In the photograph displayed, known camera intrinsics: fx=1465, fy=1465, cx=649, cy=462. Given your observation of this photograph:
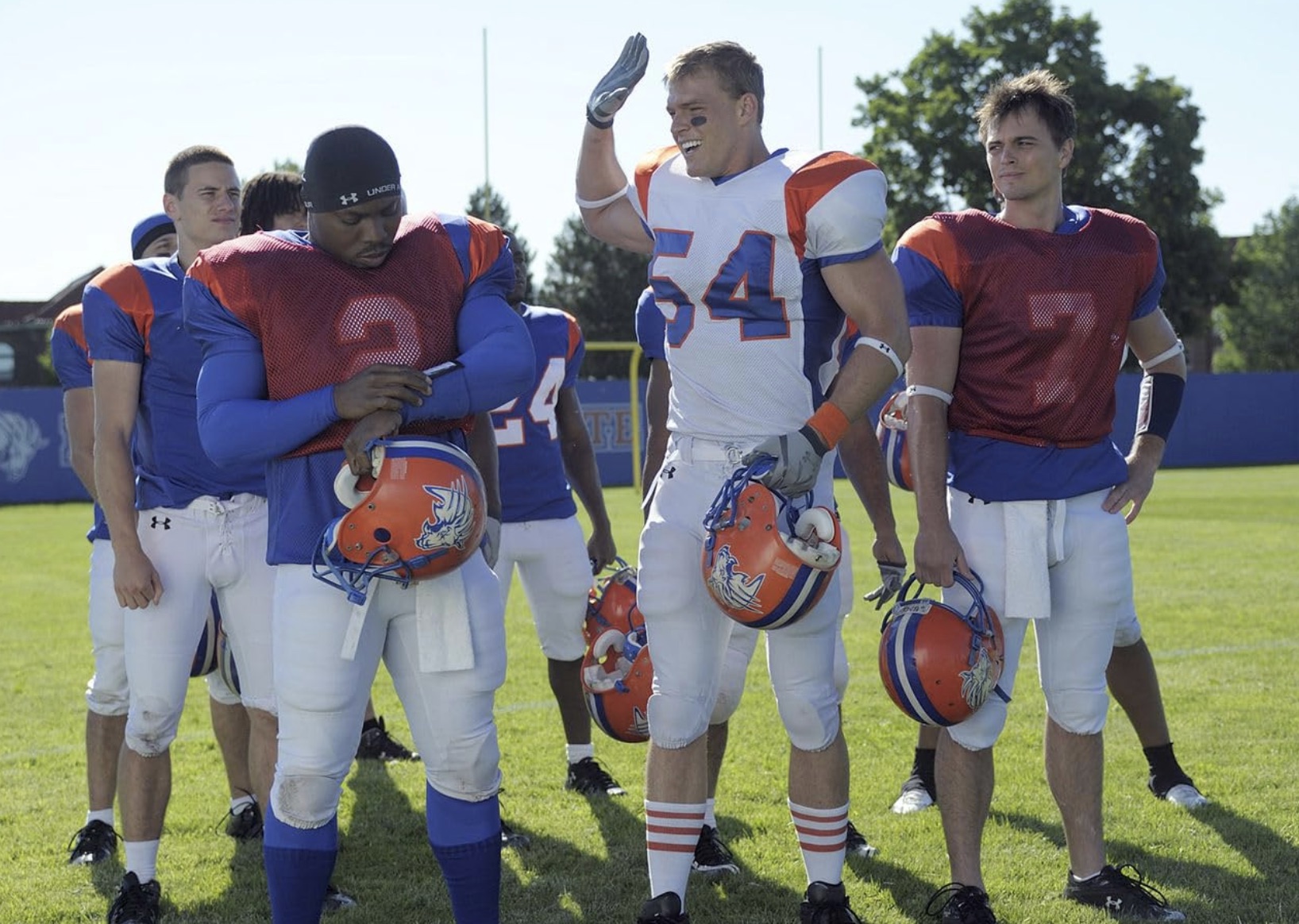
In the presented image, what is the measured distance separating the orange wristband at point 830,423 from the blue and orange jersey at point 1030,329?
1.77ft

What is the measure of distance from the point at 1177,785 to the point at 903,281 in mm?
2217

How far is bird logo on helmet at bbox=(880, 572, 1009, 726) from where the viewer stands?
3701 mm

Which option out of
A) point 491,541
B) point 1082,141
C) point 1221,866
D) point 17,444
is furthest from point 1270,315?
point 491,541

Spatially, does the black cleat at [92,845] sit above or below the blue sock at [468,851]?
below

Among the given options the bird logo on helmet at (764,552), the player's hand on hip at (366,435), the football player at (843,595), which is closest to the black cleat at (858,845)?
the football player at (843,595)

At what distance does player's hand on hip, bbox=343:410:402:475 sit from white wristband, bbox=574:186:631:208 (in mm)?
1101

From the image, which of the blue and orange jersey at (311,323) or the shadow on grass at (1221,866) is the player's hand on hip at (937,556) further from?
the blue and orange jersey at (311,323)

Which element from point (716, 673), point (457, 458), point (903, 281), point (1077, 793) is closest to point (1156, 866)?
point (1077, 793)

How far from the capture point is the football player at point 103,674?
4438 mm

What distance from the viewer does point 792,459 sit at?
137 inches

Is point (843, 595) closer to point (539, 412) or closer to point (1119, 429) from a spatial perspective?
point (539, 412)

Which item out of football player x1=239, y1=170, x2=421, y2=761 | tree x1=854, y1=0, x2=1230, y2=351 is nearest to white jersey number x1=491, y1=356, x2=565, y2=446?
football player x1=239, y1=170, x2=421, y2=761

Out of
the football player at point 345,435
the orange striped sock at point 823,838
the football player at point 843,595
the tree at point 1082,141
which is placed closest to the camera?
the football player at point 345,435

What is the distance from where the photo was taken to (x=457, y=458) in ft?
10.4
